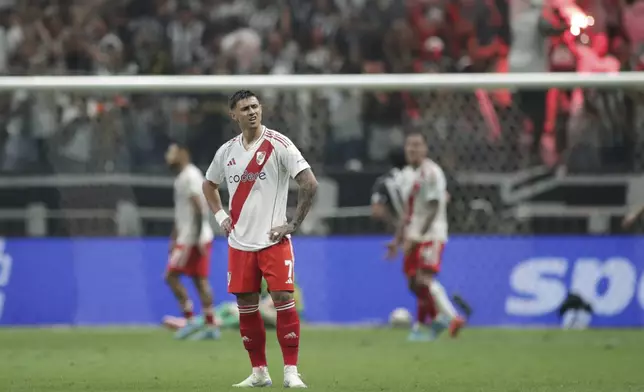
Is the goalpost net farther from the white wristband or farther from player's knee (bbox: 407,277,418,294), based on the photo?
the white wristband

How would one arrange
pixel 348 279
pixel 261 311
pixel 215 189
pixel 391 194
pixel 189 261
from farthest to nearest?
1. pixel 348 279
2. pixel 261 311
3. pixel 391 194
4. pixel 189 261
5. pixel 215 189

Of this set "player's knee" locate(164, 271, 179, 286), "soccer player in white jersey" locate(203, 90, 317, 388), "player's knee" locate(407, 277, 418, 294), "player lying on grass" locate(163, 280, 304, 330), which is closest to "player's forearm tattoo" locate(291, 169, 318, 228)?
"soccer player in white jersey" locate(203, 90, 317, 388)

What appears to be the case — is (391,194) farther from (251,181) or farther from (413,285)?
(251,181)

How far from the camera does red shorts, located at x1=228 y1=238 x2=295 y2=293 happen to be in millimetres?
9484

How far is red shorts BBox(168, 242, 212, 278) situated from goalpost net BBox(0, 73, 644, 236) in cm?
142

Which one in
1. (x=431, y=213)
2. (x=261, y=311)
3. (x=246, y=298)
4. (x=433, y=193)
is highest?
(x=246, y=298)

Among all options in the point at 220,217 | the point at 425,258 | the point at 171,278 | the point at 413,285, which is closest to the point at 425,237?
the point at 425,258

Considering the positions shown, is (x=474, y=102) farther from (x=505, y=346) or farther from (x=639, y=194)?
(x=505, y=346)

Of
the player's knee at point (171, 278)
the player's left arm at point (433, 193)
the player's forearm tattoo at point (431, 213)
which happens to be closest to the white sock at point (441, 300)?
the player's forearm tattoo at point (431, 213)

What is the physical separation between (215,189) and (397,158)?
7220 mm

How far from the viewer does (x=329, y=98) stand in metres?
17.2

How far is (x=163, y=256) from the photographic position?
56.6 feet

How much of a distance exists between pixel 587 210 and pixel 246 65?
5.41 meters

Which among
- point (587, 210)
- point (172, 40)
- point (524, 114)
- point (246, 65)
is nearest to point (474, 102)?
point (524, 114)
